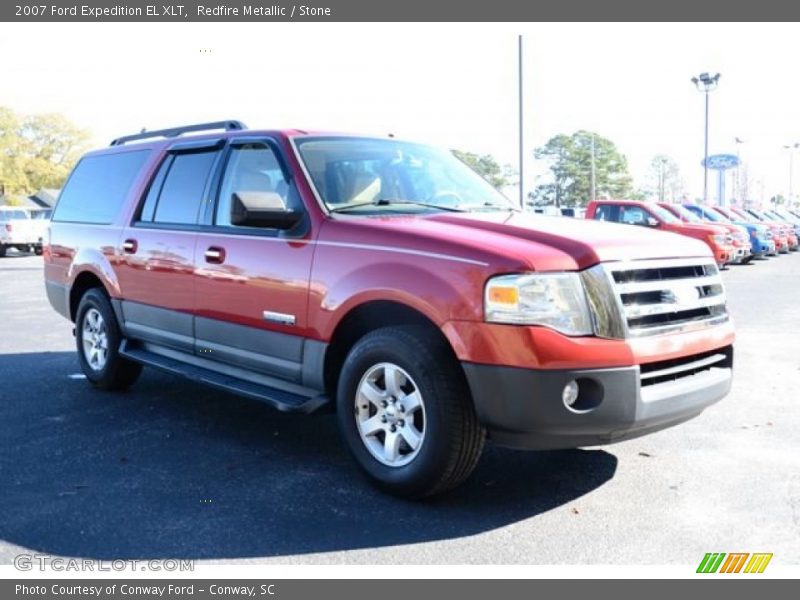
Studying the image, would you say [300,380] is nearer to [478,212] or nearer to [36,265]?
[478,212]

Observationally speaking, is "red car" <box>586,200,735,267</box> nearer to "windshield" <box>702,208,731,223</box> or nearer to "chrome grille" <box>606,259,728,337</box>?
"windshield" <box>702,208,731,223</box>

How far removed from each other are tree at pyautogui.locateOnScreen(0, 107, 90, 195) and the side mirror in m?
71.6

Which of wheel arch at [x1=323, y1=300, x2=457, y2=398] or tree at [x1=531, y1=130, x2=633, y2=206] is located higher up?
tree at [x1=531, y1=130, x2=633, y2=206]

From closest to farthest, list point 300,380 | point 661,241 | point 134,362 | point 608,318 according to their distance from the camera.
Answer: point 608,318 < point 661,241 < point 300,380 < point 134,362

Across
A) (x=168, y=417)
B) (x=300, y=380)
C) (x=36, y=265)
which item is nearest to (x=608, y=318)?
(x=300, y=380)

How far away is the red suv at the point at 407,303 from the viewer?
3.52 meters

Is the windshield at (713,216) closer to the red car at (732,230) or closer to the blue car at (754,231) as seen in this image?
the blue car at (754,231)

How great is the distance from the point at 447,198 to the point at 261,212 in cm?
126

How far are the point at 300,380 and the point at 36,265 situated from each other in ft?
65.3

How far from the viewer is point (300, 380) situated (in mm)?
4461

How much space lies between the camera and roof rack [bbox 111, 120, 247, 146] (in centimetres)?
548

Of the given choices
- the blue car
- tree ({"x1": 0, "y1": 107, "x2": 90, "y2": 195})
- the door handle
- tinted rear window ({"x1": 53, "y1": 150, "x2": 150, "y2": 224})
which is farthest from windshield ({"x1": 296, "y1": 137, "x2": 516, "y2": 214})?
tree ({"x1": 0, "y1": 107, "x2": 90, "y2": 195})

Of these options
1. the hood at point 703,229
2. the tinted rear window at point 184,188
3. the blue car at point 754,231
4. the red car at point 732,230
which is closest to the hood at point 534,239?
the tinted rear window at point 184,188

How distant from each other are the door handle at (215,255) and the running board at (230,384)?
733mm
